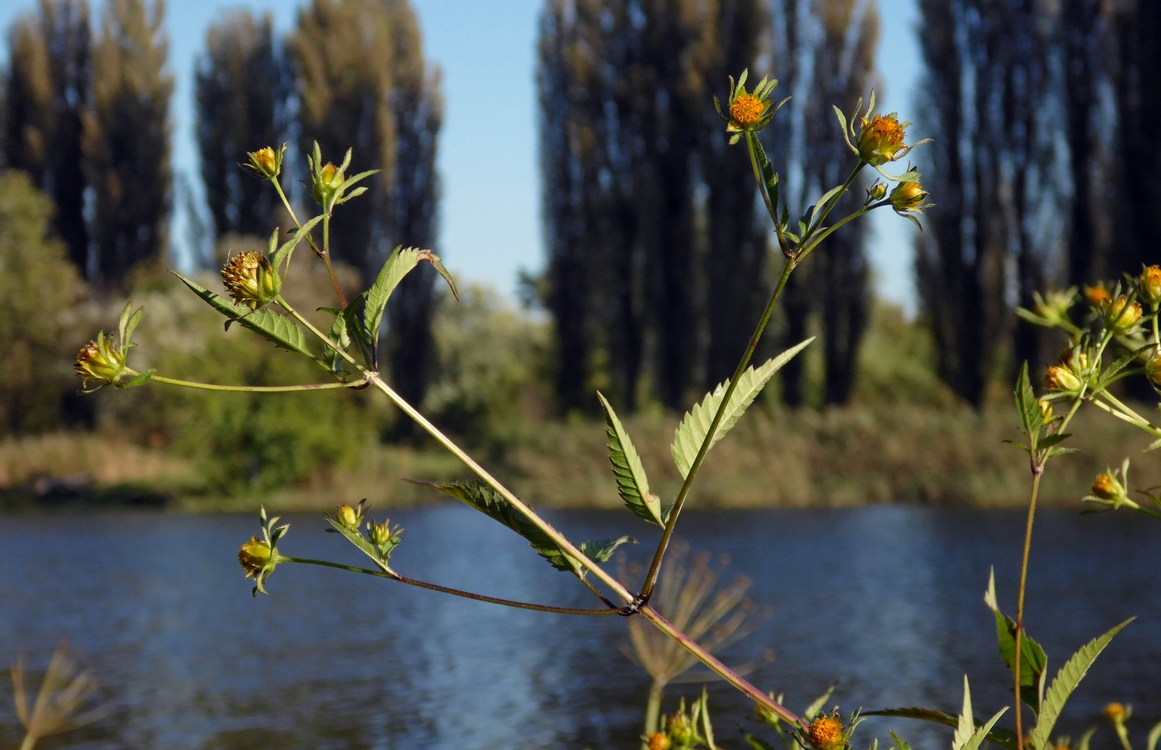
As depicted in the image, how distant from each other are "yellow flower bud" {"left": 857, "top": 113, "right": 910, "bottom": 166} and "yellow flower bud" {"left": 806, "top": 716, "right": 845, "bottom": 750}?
1.25 ft

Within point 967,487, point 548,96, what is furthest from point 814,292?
point 548,96

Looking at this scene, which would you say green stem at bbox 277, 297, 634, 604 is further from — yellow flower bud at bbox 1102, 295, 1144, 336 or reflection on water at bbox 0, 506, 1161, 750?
reflection on water at bbox 0, 506, 1161, 750

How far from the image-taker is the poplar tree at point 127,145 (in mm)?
28016

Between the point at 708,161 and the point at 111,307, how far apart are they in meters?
12.0

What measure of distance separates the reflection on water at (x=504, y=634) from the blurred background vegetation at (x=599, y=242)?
3.88 metres

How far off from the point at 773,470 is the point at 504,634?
10.2m

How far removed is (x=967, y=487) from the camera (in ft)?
60.6

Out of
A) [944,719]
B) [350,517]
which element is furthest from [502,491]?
[944,719]

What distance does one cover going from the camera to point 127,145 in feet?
93.4

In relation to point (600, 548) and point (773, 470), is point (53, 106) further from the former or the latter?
point (600, 548)

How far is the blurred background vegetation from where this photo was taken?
20125mm

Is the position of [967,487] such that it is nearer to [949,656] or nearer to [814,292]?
[814,292]

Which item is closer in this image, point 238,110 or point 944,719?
point 944,719

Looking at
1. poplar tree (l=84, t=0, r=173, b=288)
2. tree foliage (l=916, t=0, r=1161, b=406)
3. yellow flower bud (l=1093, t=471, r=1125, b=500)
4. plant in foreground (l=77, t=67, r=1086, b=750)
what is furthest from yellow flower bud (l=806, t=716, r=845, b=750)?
poplar tree (l=84, t=0, r=173, b=288)
